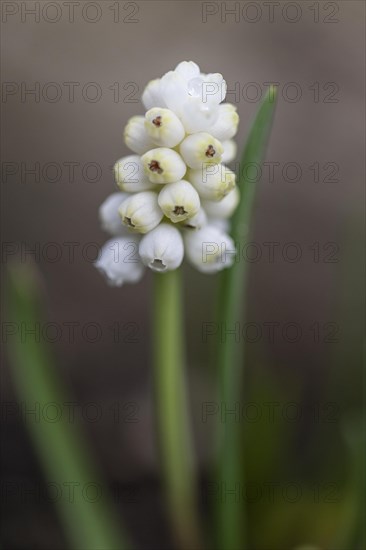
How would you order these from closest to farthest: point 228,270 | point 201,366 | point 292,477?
point 228,270, point 292,477, point 201,366

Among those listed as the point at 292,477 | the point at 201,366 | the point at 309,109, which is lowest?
the point at 292,477

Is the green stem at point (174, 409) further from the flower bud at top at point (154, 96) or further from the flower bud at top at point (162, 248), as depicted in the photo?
the flower bud at top at point (154, 96)

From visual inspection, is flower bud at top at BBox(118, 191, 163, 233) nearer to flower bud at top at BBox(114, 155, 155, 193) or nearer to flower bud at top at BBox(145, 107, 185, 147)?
flower bud at top at BBox(114, 155, 155, 193)

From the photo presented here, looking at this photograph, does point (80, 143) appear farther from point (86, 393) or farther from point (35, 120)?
point (86, 393)

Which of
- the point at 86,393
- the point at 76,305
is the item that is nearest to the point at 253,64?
the point at 76,305

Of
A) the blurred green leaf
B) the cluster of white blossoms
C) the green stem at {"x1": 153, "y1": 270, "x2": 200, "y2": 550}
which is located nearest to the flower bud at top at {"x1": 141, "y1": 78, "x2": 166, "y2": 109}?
the cluster of white blossoms

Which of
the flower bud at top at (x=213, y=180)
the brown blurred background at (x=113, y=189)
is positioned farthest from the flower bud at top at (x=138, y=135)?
the brown blurred background at (x=113, y=189)

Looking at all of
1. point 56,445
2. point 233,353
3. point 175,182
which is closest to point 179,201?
point 175,182
